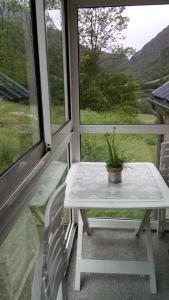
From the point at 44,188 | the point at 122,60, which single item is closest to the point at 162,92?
the point at 122,60

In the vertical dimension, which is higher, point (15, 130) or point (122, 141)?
point (15, 130)

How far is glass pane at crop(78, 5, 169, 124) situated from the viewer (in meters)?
2.18

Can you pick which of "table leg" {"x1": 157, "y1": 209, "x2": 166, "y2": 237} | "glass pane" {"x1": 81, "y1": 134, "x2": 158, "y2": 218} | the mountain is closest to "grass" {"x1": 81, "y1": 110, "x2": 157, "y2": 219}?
"glass pane" {"x1": 81, "y1": 134, "x2": 158, "y2": 218}

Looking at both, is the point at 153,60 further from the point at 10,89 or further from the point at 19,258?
the point at 19,258

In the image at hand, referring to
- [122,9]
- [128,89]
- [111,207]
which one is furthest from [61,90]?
[111,207]

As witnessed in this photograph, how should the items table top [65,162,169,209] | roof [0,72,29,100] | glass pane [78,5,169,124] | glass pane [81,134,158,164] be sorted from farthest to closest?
glass pane [81,134,158,164] → glass pane [78,5,169,124] → table top [65,162,169,209] → roof [0,72,29,100]

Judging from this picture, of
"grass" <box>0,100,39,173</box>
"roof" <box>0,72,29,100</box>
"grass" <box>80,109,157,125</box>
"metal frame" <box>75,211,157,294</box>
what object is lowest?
"metal frame" <box>75,211,157,294</box>

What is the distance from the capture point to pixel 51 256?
1.06m

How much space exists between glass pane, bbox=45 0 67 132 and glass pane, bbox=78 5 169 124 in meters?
0.31

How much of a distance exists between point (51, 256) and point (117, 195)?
2.53ft

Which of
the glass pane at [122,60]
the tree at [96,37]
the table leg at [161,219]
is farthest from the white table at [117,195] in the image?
the tree at [96,37]

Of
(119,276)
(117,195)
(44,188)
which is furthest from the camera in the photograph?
(119,276)

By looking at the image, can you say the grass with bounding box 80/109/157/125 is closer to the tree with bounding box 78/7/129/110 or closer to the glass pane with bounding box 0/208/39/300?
the tree with bounding box 78/7/129/110

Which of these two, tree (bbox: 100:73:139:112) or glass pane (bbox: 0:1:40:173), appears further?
tree (bbox: 100:73:139:112)
